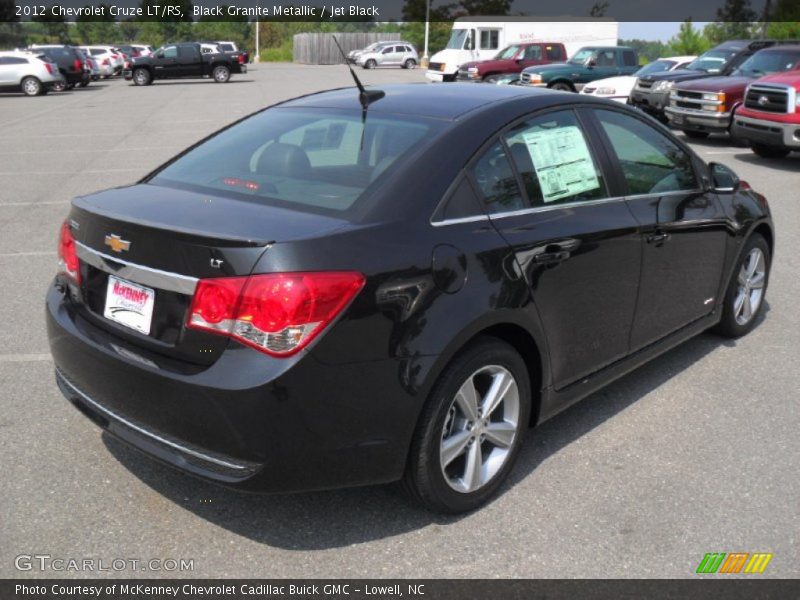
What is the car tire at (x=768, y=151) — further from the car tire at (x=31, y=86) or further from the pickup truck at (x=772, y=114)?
the car tire at (x=31, y=86)

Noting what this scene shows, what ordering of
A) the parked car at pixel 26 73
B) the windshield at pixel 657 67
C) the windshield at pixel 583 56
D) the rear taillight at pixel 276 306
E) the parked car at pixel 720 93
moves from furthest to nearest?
the parked car at pixel 26 73
the windshield at pixel 583 56
the windshield at pixel 657 67
the parked car at pixel 720 93
the rear taillight at pixel 276 306

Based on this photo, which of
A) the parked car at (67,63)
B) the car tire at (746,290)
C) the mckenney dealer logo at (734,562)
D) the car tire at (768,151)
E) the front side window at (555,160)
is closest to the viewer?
the mckenney dealer logo at (734,562)

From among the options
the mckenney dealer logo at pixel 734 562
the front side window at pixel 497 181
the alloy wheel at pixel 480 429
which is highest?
the front side window at pixel 497 181

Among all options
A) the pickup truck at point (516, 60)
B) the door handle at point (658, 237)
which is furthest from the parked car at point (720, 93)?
the pickup truck at point (516, 60)

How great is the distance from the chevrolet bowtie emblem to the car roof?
1.34 meters

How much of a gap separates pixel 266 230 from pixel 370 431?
2.59ft

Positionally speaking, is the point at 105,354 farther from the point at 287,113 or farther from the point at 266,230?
the point at 287,113

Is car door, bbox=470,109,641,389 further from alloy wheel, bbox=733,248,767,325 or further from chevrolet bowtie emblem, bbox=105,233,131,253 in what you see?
alloy wheel, bbox=733,248,767,325

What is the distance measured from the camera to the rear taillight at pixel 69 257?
3516 millimetres

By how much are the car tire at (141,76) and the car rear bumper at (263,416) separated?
38183mm

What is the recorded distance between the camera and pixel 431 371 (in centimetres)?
311

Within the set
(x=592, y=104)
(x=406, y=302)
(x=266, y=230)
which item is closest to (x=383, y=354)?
(x=406, y=302)

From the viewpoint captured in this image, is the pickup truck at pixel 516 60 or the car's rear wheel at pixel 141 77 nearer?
the pickup truck at pixel 516 60

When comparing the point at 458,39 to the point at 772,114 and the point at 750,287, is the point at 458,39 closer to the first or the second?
the point at 772,114
